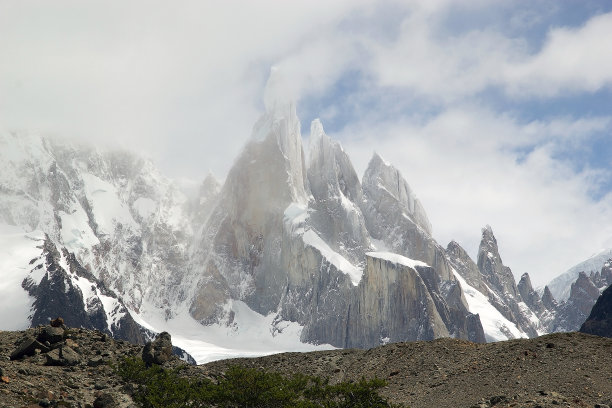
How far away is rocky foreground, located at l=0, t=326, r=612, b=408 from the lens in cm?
4097

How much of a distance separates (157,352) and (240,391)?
35.1 feet

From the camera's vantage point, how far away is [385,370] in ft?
180

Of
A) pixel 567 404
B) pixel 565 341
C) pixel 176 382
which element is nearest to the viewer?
pixel 567 404

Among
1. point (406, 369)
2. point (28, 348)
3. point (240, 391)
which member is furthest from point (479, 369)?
point (28, 348)

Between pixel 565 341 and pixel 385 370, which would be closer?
pixel 565 341

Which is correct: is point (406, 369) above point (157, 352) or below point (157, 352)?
below

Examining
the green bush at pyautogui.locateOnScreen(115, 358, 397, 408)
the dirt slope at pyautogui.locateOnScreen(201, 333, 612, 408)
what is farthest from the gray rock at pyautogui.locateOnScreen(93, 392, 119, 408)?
the dirt slope at pyautogui.locateOnScreen(201, 333, 612, 408)

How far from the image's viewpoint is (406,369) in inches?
2121

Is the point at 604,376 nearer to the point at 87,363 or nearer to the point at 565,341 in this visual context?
the point at 565,341

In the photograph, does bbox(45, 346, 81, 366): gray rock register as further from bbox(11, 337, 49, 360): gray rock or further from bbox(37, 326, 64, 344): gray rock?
bbox(37, 326, 64, 344): gray rock

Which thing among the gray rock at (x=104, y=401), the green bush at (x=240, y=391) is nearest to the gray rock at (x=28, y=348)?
the green bush at (x=240, y=391)

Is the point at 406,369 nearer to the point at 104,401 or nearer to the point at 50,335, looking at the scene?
the point at 104,401

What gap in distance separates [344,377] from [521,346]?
13.7 metres

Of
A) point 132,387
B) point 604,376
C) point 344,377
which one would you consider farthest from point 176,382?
point 604,376
